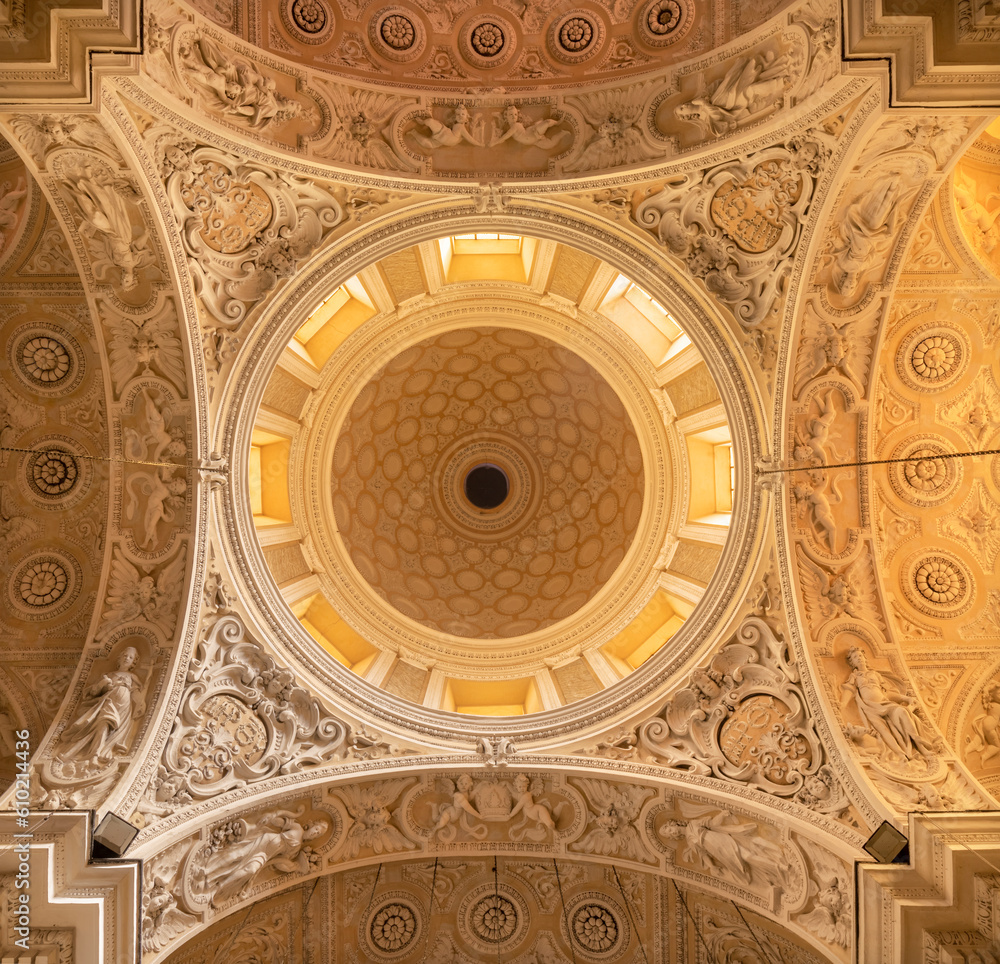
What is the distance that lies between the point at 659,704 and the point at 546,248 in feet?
30.6

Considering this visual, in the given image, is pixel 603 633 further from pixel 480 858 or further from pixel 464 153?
pixel 464 153

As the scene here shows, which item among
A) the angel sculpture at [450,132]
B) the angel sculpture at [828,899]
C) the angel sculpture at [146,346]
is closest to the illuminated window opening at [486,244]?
the angel sculpture at [450,132]

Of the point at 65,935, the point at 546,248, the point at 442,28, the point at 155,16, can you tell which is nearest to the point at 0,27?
the point at 155,16

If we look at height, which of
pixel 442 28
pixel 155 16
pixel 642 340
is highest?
pixel 442 28

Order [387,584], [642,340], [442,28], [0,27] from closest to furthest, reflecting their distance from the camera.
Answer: [0,27], [442,28], [642,340], [387,584]

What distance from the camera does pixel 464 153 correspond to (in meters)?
13.6

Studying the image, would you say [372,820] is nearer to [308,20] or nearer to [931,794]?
[931,794]

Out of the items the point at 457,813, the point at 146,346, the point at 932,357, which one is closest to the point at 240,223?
the point at 146,346

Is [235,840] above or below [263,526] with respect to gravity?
below

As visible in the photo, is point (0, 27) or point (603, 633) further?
point (603, 633)

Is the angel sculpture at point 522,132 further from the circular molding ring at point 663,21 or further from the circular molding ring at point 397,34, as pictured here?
the circular molding ring at point 663,21

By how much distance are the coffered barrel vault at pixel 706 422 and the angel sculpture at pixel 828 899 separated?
69mm

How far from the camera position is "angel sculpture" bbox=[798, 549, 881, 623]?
14.3 meters

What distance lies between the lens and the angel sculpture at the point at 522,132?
13.2 meters
